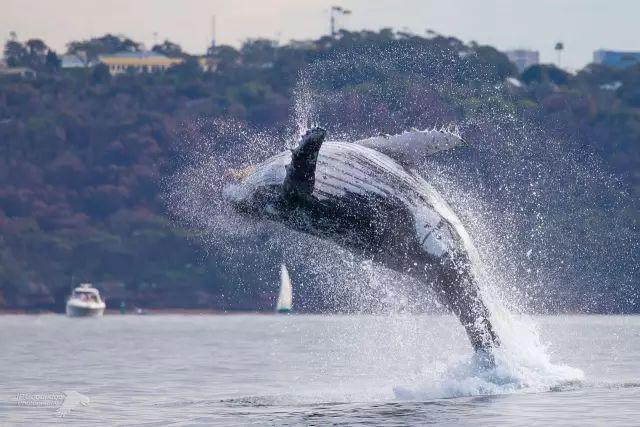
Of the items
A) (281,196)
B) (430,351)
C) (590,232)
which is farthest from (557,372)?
(590,232)

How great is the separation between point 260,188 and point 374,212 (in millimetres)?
2318

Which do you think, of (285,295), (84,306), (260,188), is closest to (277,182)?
(260,188)

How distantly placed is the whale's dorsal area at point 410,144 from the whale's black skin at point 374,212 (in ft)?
0.87

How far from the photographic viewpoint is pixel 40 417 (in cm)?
3625

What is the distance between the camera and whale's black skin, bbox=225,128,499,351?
32.1 metres

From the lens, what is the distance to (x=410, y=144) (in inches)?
1329

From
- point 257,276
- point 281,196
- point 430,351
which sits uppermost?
point 281,196

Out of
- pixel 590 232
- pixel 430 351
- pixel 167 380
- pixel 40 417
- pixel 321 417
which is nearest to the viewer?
pixel 321 417

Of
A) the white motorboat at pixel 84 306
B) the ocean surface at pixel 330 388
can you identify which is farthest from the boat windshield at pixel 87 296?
the ocean surface at pixel 330 388

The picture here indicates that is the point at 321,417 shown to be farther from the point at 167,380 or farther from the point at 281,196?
the point at 167,380

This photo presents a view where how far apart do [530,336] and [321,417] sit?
6.28m

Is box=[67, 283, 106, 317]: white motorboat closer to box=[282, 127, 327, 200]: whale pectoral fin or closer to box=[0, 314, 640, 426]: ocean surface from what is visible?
box=[0, 314, 640, 426]: ocean surface

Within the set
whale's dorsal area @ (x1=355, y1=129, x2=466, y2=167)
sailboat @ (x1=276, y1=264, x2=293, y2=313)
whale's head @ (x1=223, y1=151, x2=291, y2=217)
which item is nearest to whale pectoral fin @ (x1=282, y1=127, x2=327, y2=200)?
whale's head @ (x1=223, y1=151, x2=291, y2=217)

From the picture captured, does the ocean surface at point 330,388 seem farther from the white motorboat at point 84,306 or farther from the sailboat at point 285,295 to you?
the white motorboat at point 84,306
